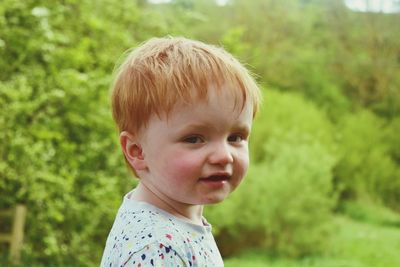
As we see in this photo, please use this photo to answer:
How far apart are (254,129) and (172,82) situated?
998 cm

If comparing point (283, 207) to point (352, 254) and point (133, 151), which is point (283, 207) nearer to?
point (352, 254)

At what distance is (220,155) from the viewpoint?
109 cm

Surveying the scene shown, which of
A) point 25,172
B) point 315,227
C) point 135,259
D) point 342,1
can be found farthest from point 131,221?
point 342,1

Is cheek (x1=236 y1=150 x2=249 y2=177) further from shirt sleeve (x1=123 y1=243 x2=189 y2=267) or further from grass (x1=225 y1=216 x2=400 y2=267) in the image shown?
grass (x1=225 y1=216 x2=400 y2=267)

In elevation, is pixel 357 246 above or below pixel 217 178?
below

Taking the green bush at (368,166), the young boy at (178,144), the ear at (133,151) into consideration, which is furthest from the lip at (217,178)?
the green bush at (368,166)

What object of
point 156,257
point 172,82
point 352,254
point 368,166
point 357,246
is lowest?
point 357,246

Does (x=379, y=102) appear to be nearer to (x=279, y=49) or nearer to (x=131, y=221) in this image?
(x=279, y=49)

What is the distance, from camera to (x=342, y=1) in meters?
14.2

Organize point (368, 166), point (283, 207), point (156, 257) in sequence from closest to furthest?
point (156, 257)
point (283, 207)
point (368, 166)

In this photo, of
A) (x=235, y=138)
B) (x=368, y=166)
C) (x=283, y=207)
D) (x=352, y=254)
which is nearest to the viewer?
(x=235, y=138)

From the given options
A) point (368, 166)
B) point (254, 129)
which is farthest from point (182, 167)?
point (368, 166)

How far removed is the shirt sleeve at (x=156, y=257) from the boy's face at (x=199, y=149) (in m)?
0.11

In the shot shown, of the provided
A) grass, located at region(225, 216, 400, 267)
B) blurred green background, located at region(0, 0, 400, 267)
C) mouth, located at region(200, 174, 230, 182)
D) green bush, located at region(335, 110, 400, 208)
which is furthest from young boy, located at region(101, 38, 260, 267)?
green bush, located at region(335, 110, 400, 208)
